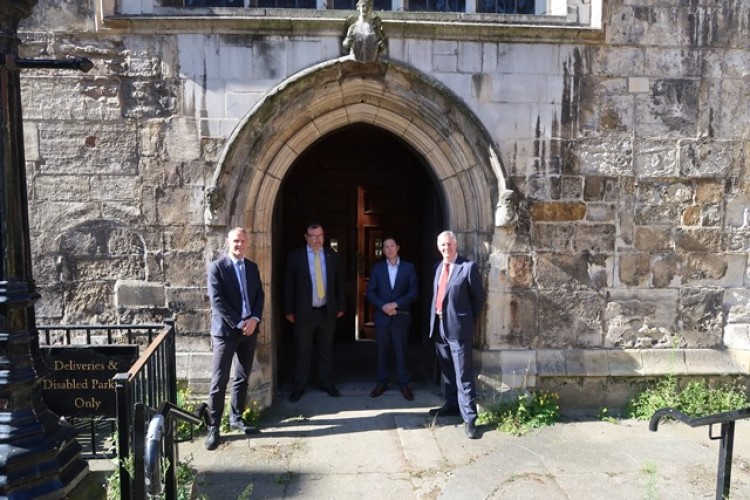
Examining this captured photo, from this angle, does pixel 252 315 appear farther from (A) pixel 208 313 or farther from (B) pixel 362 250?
(B) pixel 362 250

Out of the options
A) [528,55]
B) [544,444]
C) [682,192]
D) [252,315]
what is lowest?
[544,444]

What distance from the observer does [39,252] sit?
15.4 ft

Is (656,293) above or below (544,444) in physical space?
above

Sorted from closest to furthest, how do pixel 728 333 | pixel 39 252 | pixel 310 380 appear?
pixel 39 252
pixel 728 333
pixel 310 380

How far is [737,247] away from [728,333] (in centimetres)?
79

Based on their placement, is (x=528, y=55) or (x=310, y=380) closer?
(x=528, y=55)

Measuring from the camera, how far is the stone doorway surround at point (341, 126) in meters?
4.63

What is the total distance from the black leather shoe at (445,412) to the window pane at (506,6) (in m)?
3.66

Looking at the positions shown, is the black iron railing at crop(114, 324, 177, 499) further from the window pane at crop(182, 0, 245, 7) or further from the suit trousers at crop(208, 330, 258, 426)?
the window pane at crop(182, 0, 245, 7)

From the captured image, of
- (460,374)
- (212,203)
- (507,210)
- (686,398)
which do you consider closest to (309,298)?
(212,203)

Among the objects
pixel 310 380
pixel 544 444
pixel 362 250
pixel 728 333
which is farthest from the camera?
pixel 362 250

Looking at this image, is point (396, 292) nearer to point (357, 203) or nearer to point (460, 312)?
point (460, 312)

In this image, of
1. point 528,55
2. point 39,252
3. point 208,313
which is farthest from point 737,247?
point 39,252

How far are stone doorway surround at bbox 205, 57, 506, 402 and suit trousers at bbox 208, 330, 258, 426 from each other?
0.41 m
